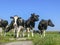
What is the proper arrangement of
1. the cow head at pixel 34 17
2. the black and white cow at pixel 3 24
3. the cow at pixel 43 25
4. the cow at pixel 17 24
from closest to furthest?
the cow at pixel 17 24 < the cow at pixel 43 25 < the cow head at pixel 34 17 < the black and white cow at pixel 3 24

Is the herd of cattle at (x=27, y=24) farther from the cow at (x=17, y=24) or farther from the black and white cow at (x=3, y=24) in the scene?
the black and white cow at (x=3, y=24)

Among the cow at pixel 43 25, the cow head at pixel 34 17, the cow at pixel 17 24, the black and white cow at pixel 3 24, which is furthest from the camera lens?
the black and white cow at pixel 3 24

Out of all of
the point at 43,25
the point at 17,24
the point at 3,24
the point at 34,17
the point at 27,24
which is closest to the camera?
the point at 17,24

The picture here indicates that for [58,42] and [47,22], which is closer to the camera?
[58,42]

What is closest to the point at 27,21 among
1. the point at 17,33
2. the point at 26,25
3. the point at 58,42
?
the point at 26,25

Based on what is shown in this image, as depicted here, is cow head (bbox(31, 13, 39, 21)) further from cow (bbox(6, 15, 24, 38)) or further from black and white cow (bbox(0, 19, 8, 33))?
black and white cow (bbox(0, 19, 8, 33))

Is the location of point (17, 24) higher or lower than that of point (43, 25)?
higher

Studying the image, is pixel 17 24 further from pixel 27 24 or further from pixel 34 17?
pixel 34 17

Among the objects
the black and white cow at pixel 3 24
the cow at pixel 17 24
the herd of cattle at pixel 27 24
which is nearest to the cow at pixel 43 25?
the herd of cattle at pixel 27 24

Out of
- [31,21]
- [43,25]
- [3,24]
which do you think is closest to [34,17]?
[31,21]

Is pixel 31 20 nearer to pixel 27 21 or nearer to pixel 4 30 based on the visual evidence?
pixel 27 21

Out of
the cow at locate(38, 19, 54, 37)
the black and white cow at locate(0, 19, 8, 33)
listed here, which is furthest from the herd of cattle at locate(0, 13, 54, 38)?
the black and white cow at locate(0, 19, 8, 33)

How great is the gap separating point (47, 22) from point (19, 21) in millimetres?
4537

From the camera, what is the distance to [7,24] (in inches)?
2069
